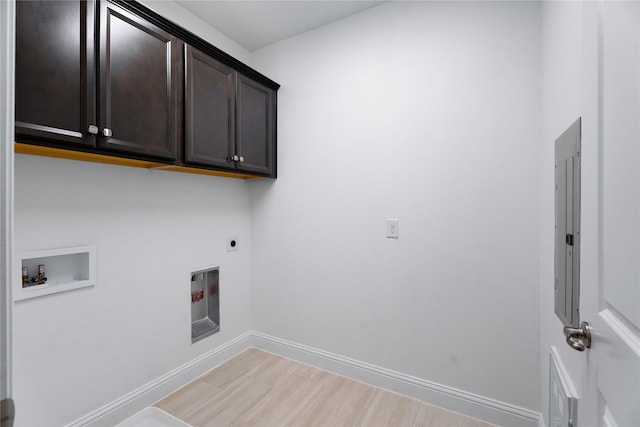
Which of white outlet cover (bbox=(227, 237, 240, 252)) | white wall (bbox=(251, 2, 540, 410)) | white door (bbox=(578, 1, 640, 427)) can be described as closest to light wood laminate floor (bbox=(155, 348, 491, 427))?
white wall (bbox=(251, 2, 540, 410))

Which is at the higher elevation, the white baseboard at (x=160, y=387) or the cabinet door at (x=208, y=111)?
the cabinet door at (x=208, y=111)

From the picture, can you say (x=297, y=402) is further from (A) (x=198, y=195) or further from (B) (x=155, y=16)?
(B) (x=155, y=16)

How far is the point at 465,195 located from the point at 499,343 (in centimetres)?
87

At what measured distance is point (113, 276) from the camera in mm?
1660

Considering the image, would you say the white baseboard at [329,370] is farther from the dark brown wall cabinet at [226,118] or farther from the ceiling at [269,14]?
the ceiling at [269,14]

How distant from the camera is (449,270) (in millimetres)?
1797

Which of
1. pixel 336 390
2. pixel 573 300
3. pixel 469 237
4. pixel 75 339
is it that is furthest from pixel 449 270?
pixel 75 339

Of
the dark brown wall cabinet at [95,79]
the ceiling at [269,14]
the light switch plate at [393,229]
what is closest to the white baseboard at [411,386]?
the light switch plate at [393,229]

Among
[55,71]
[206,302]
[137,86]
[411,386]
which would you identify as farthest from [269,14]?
[411,386]

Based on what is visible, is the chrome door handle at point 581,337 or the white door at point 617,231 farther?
the chrome door handle at point 581,337

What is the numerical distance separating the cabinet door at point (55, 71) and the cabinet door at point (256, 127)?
0.90 m

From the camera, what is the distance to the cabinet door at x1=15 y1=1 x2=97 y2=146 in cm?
108

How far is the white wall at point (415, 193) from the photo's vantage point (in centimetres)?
163

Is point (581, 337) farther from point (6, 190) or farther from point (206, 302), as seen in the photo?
point (206, 302)
